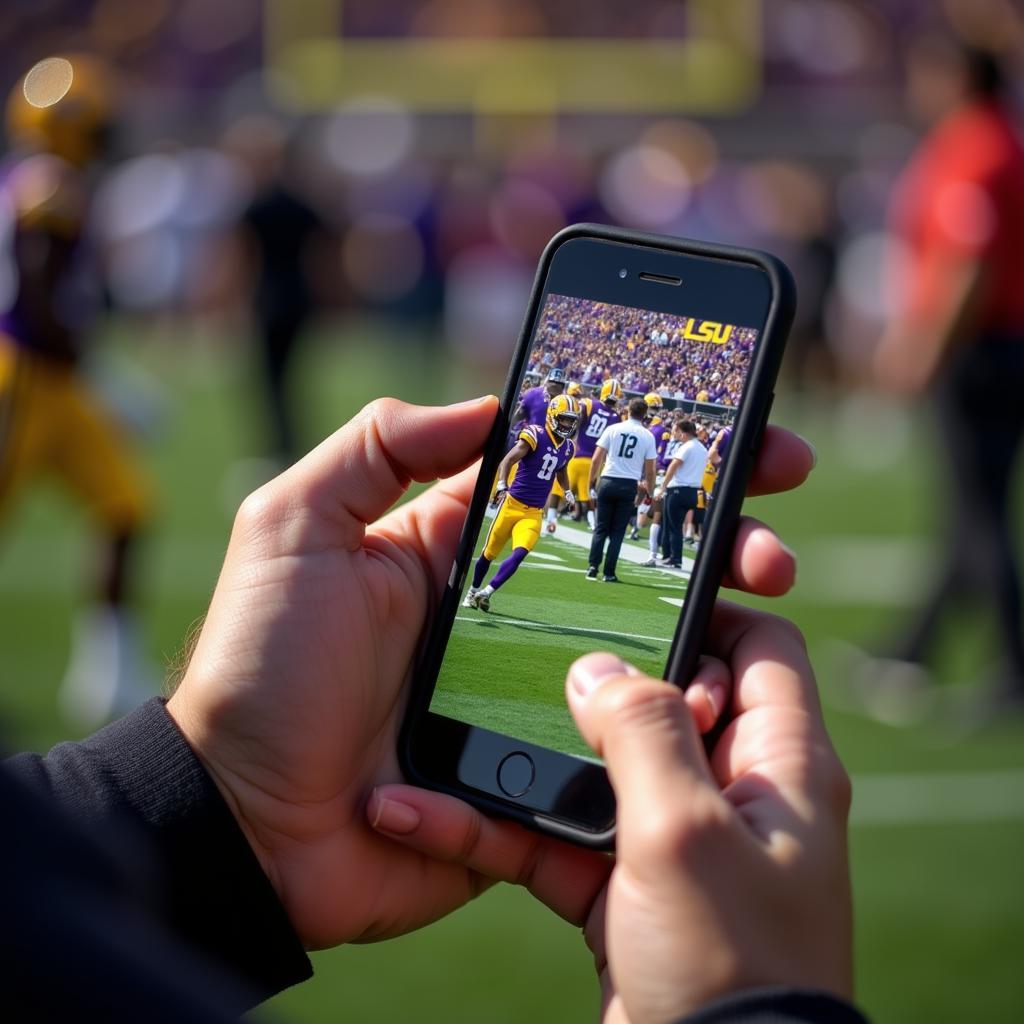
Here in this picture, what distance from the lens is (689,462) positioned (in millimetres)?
1821

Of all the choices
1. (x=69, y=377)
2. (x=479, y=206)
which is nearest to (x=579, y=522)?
(x=69, y=377)

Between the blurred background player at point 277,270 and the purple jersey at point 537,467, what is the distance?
8.36 meters

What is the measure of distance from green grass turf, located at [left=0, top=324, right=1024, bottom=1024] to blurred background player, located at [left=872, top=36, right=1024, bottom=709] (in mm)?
539

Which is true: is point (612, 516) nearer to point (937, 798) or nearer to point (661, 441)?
point (661, 441)

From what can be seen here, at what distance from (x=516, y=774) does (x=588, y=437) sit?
0.46m

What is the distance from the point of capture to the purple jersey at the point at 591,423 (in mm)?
1902

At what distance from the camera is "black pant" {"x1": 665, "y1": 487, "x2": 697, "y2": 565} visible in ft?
5.95

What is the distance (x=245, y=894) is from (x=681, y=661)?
605 millimetres

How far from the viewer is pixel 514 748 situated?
186 cm

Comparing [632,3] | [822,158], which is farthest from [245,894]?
[632,3]

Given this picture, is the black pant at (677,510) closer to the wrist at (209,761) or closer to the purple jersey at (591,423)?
the purple jersey at (591,423)

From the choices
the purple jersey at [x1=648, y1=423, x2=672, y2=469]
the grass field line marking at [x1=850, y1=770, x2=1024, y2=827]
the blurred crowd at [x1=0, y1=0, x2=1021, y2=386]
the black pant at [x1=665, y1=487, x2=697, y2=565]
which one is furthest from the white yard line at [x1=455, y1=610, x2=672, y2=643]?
the blurred crowd at [x1=0, y1=0, x2=1021, y2=386]

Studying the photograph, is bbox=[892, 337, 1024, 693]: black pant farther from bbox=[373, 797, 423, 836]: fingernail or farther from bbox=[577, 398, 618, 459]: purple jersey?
bbox=[373, 797, 423, 836]: fingernail

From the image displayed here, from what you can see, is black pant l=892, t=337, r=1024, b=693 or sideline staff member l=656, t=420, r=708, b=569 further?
black pant l=892, t=337, r=1024, b=693
